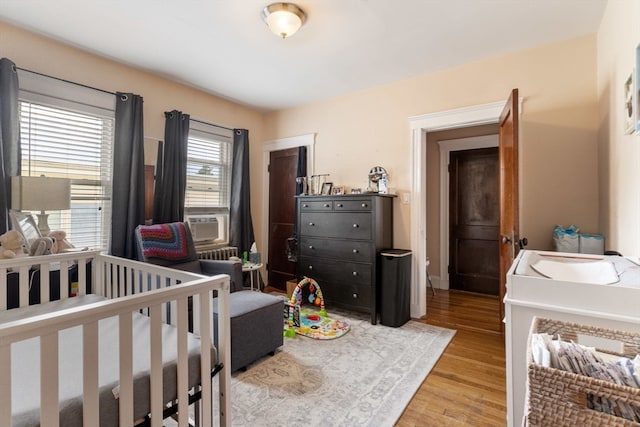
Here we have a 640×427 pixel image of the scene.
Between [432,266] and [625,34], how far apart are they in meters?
3.40

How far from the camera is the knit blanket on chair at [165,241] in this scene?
2.73 m

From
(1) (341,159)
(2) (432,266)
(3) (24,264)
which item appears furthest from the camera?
(2) (432,266)

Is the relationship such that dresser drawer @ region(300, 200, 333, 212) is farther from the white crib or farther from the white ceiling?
the white crib

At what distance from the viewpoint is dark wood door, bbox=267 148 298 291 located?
4.23 metres

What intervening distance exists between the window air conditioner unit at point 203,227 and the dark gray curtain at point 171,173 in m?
0.24

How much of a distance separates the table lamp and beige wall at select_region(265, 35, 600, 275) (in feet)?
9.19

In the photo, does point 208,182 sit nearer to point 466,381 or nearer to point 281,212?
point 281,212

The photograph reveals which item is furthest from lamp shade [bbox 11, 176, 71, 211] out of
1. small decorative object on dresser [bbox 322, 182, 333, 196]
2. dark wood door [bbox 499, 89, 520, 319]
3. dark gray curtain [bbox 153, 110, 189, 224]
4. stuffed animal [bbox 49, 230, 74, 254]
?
dark wood door [bbox 499, 89, 520, 319]

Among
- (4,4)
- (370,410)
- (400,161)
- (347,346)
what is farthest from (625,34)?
(4,4)

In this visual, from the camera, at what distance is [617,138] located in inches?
73.7

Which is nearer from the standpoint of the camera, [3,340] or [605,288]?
[3,340]

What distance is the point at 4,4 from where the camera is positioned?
2.09 meters

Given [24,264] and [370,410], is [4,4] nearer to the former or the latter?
[24,264]

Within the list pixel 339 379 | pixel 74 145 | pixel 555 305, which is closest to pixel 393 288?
pixel 339 379
